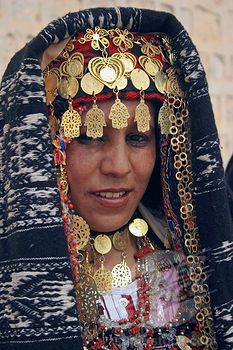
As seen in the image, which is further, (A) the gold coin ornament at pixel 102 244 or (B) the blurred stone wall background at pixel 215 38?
(B) the blurred stone wall background at pixel 215 38

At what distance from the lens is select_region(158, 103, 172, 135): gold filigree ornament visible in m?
2.37

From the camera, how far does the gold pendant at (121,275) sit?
2408 millimetres

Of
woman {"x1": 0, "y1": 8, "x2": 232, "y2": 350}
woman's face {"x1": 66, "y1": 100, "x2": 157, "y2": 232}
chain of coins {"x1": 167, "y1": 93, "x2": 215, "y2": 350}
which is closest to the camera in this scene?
woman {"x1": 0, "y1": 8, "x2": 232, "y2": 350}

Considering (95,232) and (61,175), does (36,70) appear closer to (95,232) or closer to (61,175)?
(61,175)

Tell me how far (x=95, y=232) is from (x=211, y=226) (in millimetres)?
308

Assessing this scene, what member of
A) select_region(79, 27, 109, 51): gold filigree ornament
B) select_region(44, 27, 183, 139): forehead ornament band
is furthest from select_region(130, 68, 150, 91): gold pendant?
select_region(79, 27, 109, 51): gold filigree ornament

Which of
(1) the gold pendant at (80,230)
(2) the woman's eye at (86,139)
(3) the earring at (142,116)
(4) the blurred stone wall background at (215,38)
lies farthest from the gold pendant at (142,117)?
(4) the blurred stone wall background at (215,38)

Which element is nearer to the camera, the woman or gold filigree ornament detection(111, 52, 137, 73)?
the woman

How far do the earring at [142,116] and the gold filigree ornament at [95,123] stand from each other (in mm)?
93

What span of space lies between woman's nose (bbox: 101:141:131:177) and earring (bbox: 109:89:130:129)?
51 millimetres

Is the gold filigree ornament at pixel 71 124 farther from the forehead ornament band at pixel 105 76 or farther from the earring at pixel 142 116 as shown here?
the earring at pixel 142 116

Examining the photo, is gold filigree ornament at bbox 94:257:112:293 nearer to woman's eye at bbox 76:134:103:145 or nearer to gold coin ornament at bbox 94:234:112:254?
gold coin ornament at bbox 94:234:112:254

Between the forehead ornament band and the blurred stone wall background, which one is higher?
the blurred stone wall background

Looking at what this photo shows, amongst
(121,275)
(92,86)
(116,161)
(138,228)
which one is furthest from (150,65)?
(121,275)
